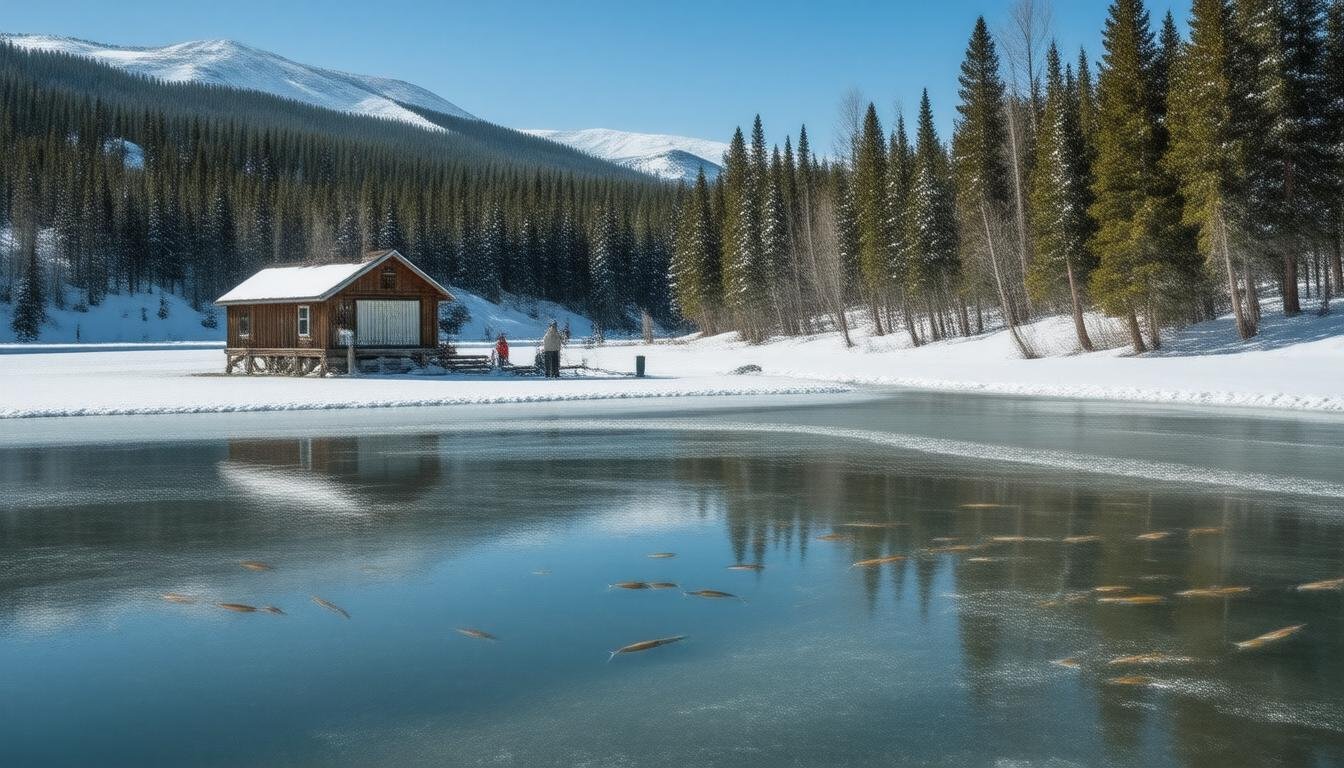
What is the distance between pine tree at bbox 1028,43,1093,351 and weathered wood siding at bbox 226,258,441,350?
82.8ft

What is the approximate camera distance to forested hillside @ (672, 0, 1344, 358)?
3775 centimetres

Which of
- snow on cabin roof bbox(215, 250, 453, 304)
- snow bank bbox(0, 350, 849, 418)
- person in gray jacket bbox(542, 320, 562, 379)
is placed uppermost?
snow on cabin roof bbox(215, 250, 453, 304)

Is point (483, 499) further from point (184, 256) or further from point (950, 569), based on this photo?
point (184, 256)

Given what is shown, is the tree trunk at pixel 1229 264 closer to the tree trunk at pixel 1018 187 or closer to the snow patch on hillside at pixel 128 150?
the tree trunk at pixel 1018 187

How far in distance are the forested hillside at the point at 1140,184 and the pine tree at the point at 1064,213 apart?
3.2 inches

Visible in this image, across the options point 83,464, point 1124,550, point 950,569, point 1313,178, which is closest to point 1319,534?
point 1124,550

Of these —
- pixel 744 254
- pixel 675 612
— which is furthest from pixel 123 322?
pixel 675 612

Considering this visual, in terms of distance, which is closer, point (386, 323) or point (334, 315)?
point (334, 315)

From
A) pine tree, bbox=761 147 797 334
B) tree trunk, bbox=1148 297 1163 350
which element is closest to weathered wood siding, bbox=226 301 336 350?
tree trunk, bbox=1148 297 1163 350

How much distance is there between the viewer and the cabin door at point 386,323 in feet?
137

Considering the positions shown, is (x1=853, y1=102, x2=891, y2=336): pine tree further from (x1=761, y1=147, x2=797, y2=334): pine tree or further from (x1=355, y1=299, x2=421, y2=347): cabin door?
(x1=355, y1=299, x2=421, y2=347): cabin door

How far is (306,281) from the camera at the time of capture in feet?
140

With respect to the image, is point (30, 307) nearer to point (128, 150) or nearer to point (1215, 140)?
point (128, 150)

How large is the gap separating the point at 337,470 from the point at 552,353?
24.1m
